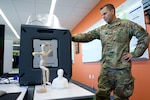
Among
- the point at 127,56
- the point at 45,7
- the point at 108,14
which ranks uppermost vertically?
the point at 45,7

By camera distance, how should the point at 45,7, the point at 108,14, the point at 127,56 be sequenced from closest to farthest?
the point at 127,56 → the point at 108,14 → the point at 45,7

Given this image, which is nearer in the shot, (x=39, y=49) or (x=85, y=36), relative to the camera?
(x=39, y=49)

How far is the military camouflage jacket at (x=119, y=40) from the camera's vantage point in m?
1.39

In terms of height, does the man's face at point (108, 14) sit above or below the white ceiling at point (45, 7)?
A: below

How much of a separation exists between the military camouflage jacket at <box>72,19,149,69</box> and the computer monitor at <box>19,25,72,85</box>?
1.50 ft

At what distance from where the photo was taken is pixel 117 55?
4.69 ft

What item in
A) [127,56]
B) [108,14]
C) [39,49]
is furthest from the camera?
[108,14]

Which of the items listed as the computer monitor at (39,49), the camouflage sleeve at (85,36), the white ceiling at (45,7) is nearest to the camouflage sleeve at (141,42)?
the camouflage sleeve at (85,36)

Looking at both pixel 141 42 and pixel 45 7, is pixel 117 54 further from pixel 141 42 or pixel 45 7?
pixel 45 7

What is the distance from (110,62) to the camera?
4.77ft

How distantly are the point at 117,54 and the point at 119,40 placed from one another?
0.15m

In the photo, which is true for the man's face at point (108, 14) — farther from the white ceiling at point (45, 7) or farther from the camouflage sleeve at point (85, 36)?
the white ceiling at point (45, 7)

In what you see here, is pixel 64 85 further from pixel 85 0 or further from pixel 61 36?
pixel 85 0

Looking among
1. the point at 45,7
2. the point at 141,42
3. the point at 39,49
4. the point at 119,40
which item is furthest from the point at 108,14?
the point at 45,7
